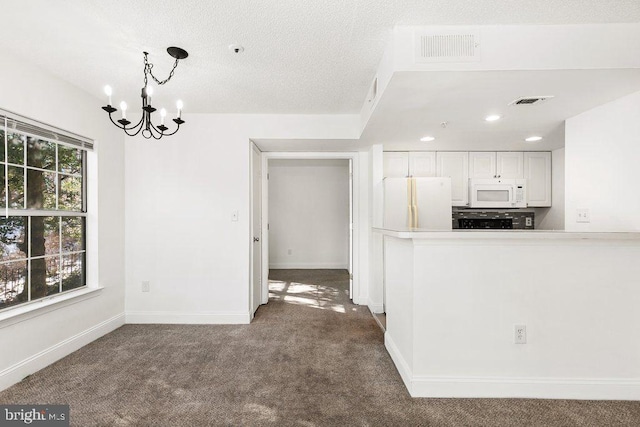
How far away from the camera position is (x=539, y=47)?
186cm

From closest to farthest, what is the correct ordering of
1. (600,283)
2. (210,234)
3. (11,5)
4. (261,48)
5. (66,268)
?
(11,5)
(600,283)
(261,48)
(66,268)
(210,234)

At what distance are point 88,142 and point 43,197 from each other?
683mm

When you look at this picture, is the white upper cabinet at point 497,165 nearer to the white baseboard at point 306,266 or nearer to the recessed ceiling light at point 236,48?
the recessed ceiling light at point 236,48

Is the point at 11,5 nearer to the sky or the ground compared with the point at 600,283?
nearer to the sky

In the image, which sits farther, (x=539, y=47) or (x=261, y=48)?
(x=261, y=48)

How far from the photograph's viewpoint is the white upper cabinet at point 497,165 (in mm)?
4227

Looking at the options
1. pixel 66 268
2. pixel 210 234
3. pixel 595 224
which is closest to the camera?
pixel 595 224

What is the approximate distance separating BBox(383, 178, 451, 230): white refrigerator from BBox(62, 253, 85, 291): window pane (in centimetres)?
320

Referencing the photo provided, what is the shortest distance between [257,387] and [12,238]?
6.98ft

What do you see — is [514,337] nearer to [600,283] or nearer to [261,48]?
[600,283]

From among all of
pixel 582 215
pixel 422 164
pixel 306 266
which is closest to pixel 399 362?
pixel 582 215

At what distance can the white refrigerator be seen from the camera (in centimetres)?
370

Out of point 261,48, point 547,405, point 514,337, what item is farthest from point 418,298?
point 261,48

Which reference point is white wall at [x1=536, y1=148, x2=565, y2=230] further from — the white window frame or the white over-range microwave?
the white window frame
